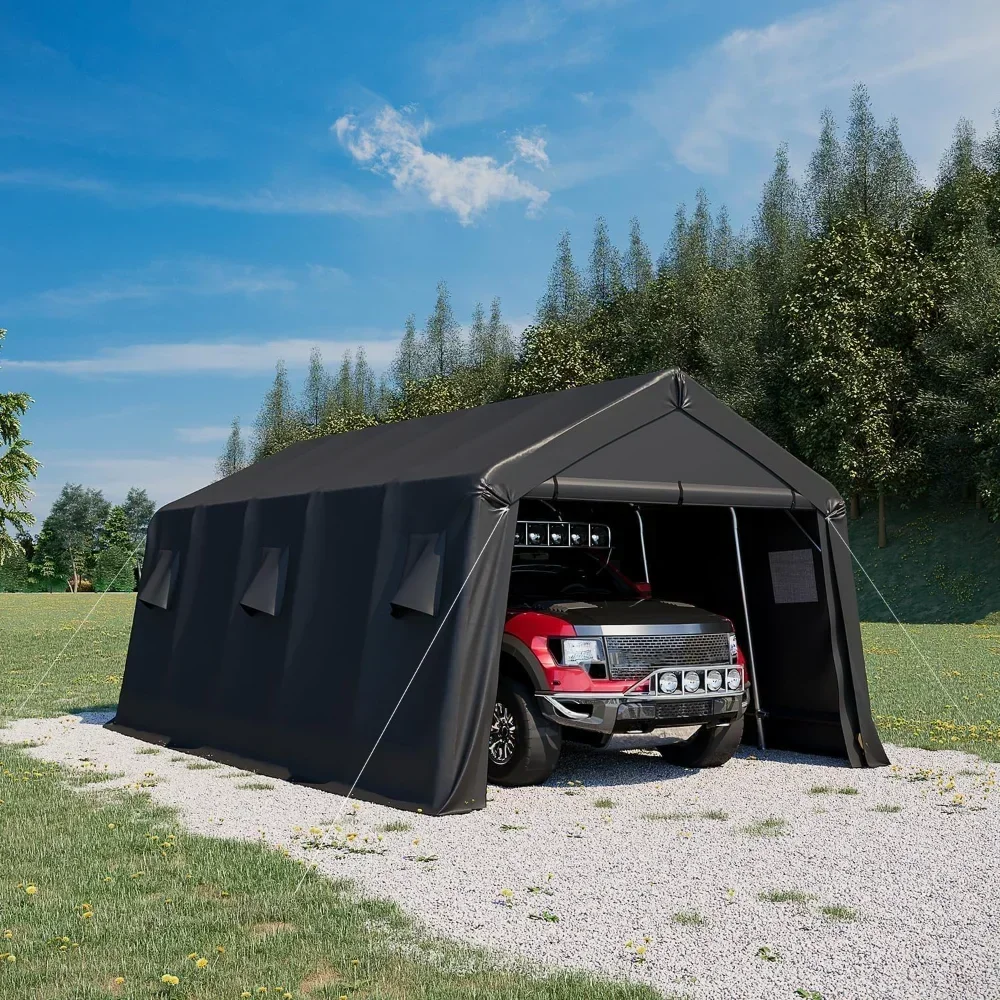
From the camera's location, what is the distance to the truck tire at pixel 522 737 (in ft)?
29.1

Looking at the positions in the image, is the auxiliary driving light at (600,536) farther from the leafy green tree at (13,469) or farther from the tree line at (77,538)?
the tree line at (77,538)

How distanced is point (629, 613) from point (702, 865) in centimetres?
303

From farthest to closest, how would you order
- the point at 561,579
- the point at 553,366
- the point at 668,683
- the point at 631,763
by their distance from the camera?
the point at 553,366 → the point at 561,579 → the point at 631,763 → the point at 668,683

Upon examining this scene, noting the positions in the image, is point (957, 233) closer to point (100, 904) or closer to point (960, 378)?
point (960, 378)

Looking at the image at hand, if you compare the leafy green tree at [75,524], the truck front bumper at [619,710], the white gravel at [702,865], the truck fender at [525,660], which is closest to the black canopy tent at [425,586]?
the white gravel at [702,865]

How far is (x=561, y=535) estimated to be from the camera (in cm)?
1134

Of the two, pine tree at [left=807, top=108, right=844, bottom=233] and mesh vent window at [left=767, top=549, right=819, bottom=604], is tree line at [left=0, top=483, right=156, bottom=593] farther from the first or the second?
mesh vent window at [left=767, top=549, right=819, bottom=604]

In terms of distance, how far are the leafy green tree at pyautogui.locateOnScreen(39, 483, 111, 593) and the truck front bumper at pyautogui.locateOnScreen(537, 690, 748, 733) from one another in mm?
90295

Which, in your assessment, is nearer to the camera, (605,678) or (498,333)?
(605,678)

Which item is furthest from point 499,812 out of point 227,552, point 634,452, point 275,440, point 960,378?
point 275,440

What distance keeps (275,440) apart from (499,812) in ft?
229

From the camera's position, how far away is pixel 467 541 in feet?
27.0

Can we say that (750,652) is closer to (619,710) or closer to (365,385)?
(619,710)

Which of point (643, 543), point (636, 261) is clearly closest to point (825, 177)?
point (636, 261)
